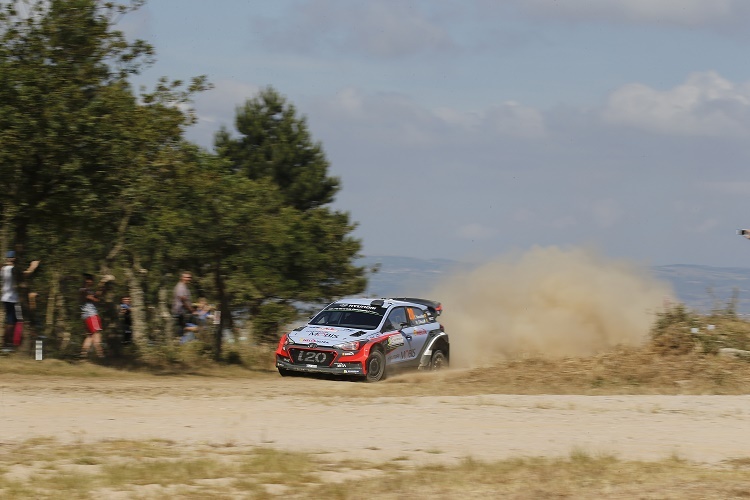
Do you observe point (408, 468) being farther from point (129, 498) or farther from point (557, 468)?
point (129, 498)

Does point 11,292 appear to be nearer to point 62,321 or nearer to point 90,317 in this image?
point 90,317

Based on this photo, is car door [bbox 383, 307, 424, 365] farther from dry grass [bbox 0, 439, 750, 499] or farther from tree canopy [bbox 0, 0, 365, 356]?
dry grass [bbox 0, 439, 750, 499]

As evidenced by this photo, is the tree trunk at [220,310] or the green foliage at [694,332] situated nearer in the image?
the green foliage at [694,332]

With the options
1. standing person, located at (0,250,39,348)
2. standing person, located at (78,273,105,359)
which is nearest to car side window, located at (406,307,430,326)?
standing person, located at (78,273,105,359)

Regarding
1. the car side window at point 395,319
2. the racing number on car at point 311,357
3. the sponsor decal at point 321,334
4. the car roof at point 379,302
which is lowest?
the racing number on car at point 311,357

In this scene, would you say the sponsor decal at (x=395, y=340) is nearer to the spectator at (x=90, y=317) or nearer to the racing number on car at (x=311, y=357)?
the racing number on car at (x=311, y=357)

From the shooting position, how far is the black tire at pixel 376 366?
1802 centimetres

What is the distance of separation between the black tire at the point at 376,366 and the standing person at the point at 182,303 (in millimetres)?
4448

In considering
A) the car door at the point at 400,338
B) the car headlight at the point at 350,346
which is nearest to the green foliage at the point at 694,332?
the car door at the point at 400,338

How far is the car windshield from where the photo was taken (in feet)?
61.9

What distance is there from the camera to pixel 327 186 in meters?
41.2

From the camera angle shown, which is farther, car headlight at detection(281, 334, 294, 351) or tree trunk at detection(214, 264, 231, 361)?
tree trunk at detection(214, 264, 231, 361)

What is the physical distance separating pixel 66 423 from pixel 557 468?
18.3 ft

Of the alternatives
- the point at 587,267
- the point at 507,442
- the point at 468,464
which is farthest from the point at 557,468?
the point at 587,267
